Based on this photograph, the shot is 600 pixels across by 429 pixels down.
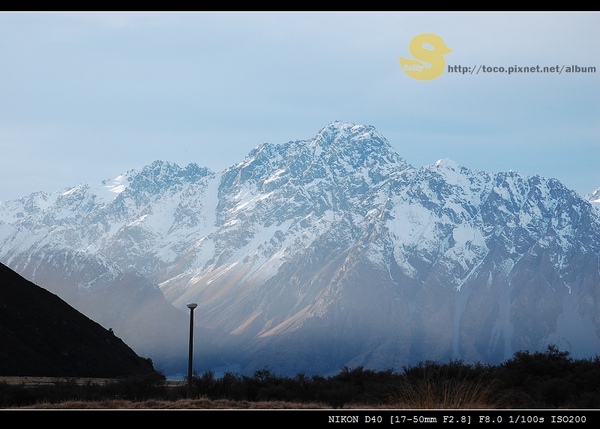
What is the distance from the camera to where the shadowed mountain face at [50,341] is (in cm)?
7807

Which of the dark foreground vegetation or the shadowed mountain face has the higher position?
the shadowed mountain face

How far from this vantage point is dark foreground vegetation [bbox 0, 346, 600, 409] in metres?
35.7

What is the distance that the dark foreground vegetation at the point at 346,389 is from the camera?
35719mm

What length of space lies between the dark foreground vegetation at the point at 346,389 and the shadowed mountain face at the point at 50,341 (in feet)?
105

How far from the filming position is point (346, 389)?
41.1 meters

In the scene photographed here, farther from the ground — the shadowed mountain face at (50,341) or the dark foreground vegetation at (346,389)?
the shadowed mountain face at (50,341)

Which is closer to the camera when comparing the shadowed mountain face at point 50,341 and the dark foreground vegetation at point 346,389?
the dark foreground vegetation at point 346,389

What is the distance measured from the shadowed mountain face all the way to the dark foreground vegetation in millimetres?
32062

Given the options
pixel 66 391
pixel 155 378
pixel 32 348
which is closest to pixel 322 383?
pixel 155 378

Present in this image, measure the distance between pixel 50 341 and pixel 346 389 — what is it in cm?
5049
